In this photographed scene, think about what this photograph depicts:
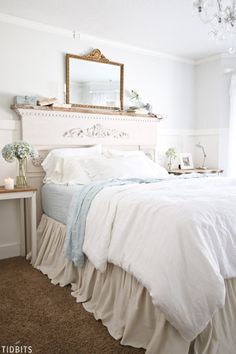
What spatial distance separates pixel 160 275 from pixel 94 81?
2851mm

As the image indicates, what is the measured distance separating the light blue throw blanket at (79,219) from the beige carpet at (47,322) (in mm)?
327

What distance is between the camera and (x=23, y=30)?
10.9 feet

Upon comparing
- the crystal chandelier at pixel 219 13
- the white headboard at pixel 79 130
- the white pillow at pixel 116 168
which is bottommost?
the white pillow at pixel 116 168

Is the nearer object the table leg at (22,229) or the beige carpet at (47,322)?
the beige carpet at (47,322)

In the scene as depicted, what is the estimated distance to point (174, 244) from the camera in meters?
1.61

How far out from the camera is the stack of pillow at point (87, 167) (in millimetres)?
3098

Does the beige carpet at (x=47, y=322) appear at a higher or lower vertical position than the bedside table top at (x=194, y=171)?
lower

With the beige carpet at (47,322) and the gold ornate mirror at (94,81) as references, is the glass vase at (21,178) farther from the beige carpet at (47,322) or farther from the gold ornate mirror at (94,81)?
the gold ornate mirror at (94,81)

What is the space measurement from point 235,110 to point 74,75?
240cm

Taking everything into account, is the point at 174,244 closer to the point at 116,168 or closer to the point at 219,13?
the point at 116,168

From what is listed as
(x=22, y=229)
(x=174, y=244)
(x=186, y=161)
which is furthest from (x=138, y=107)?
(x=174, y=244)

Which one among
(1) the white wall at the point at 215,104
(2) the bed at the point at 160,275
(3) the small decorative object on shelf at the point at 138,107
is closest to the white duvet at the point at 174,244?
(2) the bed at the point at 160,275

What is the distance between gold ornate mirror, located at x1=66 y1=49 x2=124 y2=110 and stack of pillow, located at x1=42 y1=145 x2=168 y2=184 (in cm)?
69

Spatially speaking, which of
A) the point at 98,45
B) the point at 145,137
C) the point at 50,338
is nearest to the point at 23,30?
the point at 98,45
